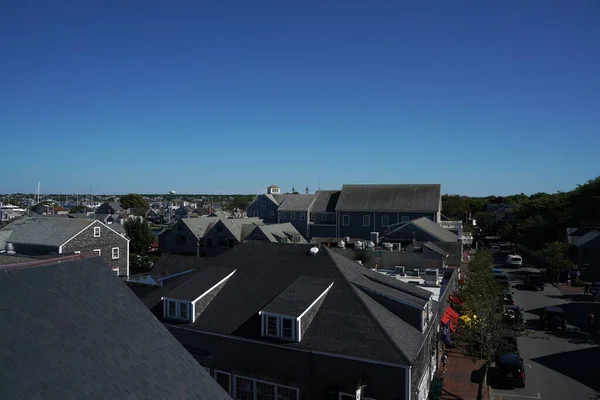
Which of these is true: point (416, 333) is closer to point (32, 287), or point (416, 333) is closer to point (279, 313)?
point (279, 313)

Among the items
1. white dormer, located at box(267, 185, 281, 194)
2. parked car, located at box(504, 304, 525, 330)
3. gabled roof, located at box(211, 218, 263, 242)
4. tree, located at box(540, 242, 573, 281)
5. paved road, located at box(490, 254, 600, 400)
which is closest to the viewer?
paved road, located at box(490, 254, 600, 400)

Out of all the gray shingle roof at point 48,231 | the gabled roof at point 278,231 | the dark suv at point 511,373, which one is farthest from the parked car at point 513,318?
the gray shingle roof at point 48,231

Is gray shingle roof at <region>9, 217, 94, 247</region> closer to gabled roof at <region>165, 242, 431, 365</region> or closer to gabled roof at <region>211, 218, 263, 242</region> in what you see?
gabled roof at <region>211, 218, 263, 242</region>

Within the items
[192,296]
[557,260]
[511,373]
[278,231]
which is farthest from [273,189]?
[511,373]

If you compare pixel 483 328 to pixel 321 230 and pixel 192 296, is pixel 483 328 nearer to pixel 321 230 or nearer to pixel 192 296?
pixel 192 296

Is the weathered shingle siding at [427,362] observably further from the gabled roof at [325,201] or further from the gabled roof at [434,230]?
the gabled roof at [325,201]

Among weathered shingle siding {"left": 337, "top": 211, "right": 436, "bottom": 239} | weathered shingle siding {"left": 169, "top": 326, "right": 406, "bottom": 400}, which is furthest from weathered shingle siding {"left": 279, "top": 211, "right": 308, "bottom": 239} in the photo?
weathered shingle siding {"left": 169, "top": 326, "right": 406, "bottom": 400}
